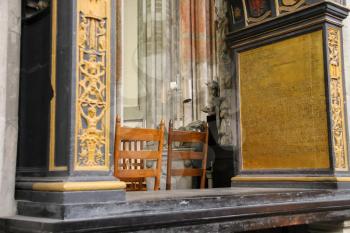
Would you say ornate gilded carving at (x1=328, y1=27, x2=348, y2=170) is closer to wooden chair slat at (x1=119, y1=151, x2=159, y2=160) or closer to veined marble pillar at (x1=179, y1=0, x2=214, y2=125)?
wooden chair slat at (x1=119, y1=151, x2=159, y2=160)

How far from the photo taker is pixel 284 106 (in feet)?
14.6

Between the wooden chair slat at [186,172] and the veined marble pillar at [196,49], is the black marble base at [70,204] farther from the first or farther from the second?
the veined marble pillar at [196,49]

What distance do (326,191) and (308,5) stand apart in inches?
62.8

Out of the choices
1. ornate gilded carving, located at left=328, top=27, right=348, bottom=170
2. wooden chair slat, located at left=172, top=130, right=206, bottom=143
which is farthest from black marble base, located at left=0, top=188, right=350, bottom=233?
wooden chair slat, located at left=172, top=130, right=206, bottom=143

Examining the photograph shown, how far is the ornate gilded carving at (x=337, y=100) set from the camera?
13.6ft

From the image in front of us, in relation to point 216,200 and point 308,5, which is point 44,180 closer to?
point 216,200

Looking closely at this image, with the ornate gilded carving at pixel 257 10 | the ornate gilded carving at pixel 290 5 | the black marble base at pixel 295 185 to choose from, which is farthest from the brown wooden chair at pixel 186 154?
the ornate gilded carving at pixel 290 5

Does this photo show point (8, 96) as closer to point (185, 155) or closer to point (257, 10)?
point (185, 155)

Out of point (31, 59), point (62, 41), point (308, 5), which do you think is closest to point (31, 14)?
point (31, 59)

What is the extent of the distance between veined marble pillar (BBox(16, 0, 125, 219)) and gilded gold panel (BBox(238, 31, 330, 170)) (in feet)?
7.40

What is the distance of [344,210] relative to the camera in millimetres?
3824

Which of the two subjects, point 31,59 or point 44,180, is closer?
point 44,180

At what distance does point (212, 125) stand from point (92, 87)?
4.32 metres

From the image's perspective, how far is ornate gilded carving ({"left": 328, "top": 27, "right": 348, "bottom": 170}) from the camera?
4.14 meters
